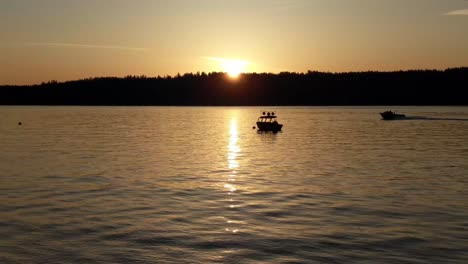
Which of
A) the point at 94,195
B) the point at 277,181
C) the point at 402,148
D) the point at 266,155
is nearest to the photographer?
the point at 94,195

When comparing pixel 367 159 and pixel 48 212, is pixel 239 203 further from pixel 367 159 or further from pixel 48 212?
pixel 367 159

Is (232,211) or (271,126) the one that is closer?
(232,211)

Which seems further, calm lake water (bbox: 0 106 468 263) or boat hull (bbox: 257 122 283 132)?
boat hull (bbox: 257 122 283 132)

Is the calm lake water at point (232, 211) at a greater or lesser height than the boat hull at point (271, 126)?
lesser

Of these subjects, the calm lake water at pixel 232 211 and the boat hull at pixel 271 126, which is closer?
the calm lake water at pixel 232 211

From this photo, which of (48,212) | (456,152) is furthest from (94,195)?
(456,152)

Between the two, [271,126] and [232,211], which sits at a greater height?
[271,126]

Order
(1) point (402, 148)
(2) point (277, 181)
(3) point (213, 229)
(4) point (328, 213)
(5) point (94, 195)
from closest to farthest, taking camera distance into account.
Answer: (3) point (213, 229) < (4) point (328, 213) < (5) point (94, 195) < (2) point (277, 181) < (1) point (402, 148)

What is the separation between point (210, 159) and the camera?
58.2 meters

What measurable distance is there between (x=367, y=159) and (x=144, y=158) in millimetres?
24578

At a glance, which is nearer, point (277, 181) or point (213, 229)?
point (213, 229)

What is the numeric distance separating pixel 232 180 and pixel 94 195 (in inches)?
457

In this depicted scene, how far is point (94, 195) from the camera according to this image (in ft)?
108

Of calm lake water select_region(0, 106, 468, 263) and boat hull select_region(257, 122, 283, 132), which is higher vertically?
boat hull select_region(257, 122, 283, 132)
